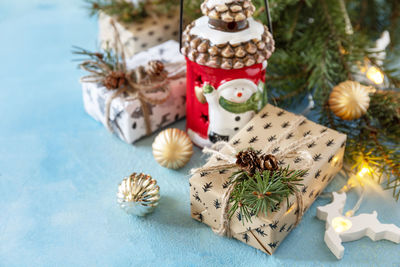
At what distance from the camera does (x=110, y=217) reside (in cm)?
97

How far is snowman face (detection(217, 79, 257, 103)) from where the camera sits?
0.99 meters

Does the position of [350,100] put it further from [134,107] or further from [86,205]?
[86,205]

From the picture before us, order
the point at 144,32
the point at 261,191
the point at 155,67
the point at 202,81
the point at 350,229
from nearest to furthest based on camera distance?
the point at 261,191, the point at 350,229, the point at 202,81, the point at 155,67, the point at 144,32

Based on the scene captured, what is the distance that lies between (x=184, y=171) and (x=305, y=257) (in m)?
0.34

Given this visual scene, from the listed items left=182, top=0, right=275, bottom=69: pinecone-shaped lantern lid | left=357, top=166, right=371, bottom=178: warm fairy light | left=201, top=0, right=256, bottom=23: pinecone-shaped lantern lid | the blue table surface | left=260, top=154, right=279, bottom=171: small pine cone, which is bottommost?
the blue table surface

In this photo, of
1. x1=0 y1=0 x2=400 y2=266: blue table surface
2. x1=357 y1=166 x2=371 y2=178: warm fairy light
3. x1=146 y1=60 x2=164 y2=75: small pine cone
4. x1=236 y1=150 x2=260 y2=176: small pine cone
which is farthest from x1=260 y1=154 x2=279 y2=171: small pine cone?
x1=146 y1=60 x2=164 y2=75: small pine cone

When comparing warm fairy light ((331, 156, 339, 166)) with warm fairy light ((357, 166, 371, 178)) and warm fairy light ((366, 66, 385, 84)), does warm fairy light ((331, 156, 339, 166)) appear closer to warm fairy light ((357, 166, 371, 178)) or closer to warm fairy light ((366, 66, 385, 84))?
warm fairy light ((357, 166, 371, 178))

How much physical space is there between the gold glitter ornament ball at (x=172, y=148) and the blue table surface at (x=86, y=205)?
0.14 feet

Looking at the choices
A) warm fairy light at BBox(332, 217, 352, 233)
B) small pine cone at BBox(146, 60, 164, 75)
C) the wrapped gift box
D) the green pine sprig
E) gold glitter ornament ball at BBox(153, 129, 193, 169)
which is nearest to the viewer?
the green pine sprig

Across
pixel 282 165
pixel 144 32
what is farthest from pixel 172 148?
pixel 144 32

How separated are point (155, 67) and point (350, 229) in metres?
0.58

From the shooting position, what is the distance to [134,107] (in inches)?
43.4

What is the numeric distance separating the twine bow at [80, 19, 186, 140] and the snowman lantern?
10 cm

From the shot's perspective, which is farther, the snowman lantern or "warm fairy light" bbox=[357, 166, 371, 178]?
"warm fairy light" bbox=[357, 166, 371, 178]
